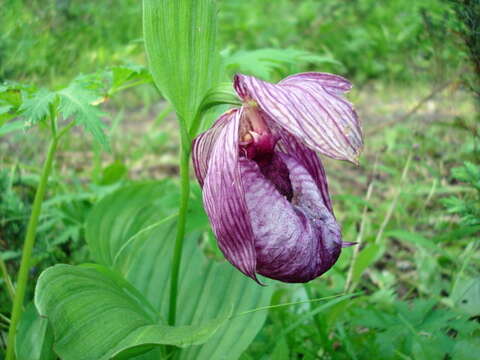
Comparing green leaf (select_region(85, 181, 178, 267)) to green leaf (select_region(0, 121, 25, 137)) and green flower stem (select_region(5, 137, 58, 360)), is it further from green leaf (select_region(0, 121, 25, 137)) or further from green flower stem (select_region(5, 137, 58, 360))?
green leaf (select_region(0, 121, 25, 137))

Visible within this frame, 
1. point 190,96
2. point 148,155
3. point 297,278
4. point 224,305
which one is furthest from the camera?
point 148,155

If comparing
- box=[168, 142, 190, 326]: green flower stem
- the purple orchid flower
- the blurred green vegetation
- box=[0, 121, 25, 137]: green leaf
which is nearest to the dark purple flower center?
the purple orchid flower

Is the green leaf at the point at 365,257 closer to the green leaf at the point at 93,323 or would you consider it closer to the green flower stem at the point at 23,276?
the green leaf at the point at 93,323

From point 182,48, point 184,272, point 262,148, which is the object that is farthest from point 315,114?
point 184,272

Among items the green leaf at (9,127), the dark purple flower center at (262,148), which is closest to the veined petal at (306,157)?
the dark purple flower center at (262,148)

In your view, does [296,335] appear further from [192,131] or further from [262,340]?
[192,131]

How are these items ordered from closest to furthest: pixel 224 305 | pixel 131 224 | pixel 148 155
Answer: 1. pixel 224 305
2. pixel 131 224
3. pixel 148 155

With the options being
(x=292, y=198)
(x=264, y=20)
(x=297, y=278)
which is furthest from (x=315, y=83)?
(x=264, y=20)
